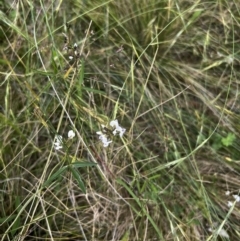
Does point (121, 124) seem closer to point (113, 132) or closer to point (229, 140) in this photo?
point (113, 132)

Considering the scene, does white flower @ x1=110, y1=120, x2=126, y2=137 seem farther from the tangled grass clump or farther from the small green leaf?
the small green leaf


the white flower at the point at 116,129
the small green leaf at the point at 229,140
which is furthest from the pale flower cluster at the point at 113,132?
the small green leaf at the point at 229,140

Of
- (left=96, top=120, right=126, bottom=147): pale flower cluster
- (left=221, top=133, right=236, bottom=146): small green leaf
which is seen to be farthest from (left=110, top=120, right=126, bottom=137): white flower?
(left=221, top=133, right=236, bottom=146): small green leaf

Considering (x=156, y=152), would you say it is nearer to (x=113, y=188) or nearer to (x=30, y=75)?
(x=113, y=188)

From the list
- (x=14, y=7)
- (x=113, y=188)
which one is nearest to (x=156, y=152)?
(x=113, y=188)

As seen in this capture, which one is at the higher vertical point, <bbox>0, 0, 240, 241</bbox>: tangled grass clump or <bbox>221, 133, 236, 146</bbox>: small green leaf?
<bbox>0, 0, 240, 241</bbox>: tangled grass clump

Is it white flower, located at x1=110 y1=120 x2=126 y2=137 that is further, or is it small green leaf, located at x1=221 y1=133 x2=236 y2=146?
small green leaf, located at x1=221 y1=133 x2=236 y2=146

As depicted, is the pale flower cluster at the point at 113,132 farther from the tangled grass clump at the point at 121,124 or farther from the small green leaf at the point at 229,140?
the small green leaf at the point at 229,140

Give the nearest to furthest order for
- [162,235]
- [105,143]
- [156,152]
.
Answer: [105,143] < [162,235] < [156,152]
